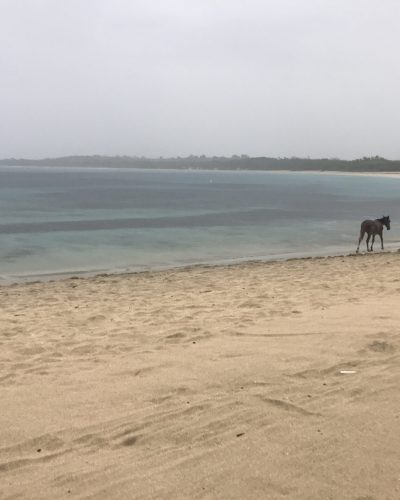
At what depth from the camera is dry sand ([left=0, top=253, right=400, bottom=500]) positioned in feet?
10.9

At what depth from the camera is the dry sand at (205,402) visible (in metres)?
3.33

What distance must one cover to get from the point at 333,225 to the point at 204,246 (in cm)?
1150

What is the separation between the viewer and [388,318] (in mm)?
7027

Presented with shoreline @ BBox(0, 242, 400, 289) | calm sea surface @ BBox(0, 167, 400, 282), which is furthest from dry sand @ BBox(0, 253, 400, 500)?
calm sea surface @ BBox(0, 167, 400, 282)

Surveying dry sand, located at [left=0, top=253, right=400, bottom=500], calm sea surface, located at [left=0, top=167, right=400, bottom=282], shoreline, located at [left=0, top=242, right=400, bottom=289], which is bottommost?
shoreline, located at [left=0, top=242, right=400, bottom=289]

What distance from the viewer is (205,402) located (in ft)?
14.7

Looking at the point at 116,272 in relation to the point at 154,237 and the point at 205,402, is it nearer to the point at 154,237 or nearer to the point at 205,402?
the point at 154,237

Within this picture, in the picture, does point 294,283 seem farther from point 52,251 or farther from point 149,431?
point 52,251

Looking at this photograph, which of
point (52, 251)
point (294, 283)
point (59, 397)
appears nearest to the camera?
point (59, 397)

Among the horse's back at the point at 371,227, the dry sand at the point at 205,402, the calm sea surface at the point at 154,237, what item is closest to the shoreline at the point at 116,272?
the calm sea surface at the point at 154,237

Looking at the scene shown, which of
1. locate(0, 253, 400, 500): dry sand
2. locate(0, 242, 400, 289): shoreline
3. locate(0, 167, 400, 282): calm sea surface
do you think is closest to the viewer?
locate(0, 253, 400, 500): dry sand

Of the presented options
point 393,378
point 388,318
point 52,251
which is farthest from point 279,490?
point 52,251

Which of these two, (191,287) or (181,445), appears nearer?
(181,445)

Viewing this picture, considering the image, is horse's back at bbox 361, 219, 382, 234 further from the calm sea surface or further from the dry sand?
the dry sand
